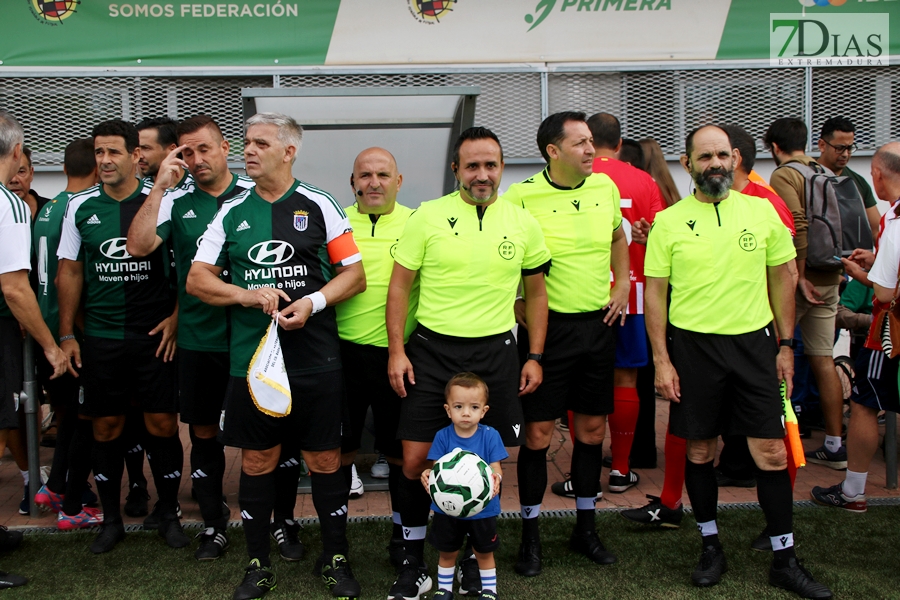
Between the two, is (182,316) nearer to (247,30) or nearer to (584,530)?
(584,530)

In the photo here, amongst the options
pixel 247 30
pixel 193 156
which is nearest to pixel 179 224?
pixel 193 156

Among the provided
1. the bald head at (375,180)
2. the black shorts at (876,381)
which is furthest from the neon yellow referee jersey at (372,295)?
the black shorts at (876,381)

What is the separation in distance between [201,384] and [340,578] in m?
1.21

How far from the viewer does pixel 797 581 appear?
377 cm

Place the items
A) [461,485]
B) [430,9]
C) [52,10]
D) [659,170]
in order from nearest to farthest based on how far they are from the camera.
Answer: [461,485]
[659,170]
[52,10]
[430,9]

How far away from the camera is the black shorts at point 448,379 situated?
3803mm

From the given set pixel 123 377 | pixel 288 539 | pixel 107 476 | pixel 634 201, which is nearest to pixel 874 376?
pixel 634 201

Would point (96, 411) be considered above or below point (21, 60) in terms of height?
below

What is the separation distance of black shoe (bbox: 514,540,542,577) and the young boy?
1.07ft

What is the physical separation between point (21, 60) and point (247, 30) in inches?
69.8

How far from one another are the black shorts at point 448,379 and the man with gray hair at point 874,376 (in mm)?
1965

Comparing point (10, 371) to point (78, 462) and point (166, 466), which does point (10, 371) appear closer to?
point (78, 462)

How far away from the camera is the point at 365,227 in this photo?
4320mm

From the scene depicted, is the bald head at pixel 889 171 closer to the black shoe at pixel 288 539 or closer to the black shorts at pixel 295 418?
the black shorts at pixel 295 418
